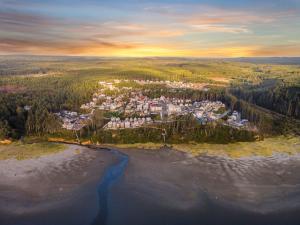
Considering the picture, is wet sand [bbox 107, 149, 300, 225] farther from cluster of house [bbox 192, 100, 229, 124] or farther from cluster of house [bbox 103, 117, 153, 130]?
cluster of house [bbox 192, 100, 229, 124]

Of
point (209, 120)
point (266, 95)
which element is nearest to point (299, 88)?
point (266, 95)

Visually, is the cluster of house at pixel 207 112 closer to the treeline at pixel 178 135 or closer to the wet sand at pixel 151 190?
the treeline at pixel 178 135

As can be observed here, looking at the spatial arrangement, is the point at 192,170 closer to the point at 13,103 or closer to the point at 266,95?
the point at 13,103

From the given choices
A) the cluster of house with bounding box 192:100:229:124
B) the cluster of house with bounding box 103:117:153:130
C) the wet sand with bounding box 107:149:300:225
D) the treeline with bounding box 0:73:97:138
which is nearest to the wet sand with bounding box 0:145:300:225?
the wet sand with bounding box 107:149:300:225

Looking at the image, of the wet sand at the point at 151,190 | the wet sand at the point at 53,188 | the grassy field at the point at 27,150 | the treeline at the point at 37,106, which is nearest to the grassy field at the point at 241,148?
the wet sand at the point at 151,190

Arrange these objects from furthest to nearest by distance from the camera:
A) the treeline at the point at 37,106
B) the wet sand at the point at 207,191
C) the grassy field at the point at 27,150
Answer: the treeline at the point at 37,106, the grassy field at the point at 27,150, the wet sand at the point at 207,191
